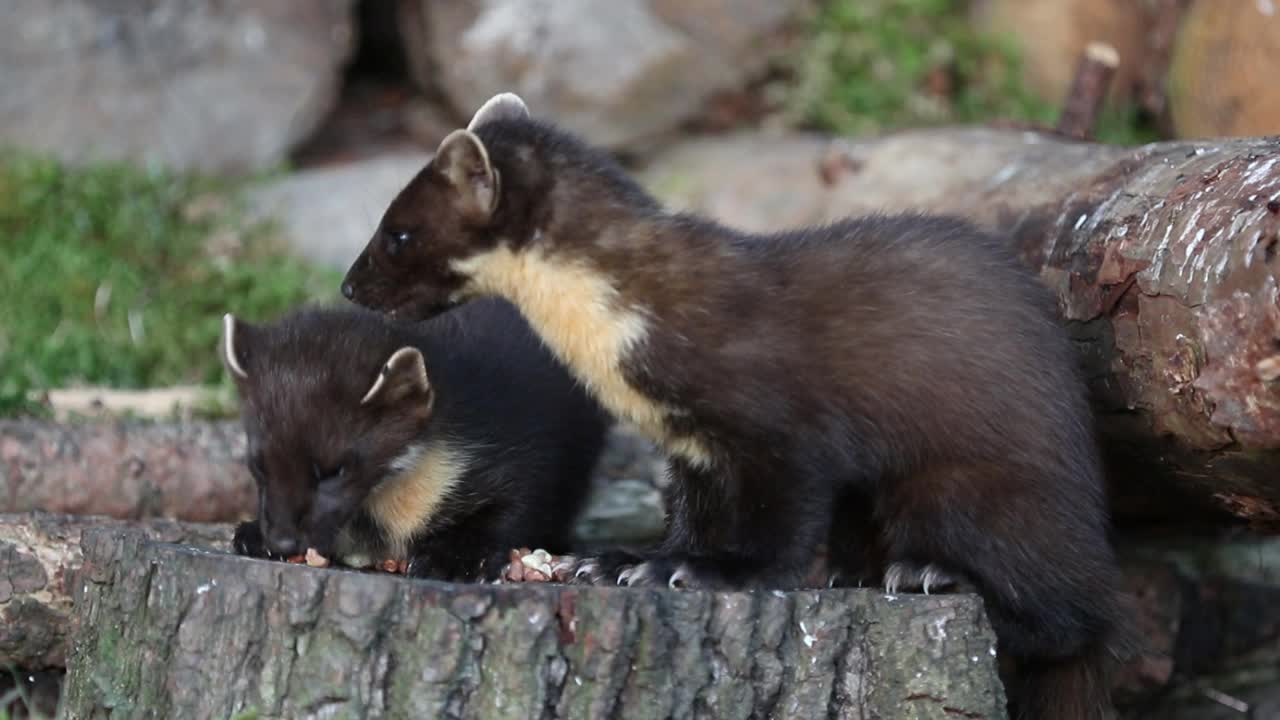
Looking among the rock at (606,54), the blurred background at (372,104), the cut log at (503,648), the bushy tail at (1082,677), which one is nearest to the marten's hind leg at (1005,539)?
the bushy tail at (1082,677)

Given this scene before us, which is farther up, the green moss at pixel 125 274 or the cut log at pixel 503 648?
the green moss at pixel 125 274

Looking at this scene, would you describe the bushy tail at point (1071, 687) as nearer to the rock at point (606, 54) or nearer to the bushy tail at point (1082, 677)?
the bushy tail at point (1082, 677)

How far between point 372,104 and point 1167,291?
332 inches

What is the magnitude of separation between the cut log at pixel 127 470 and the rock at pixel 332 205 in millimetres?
3624

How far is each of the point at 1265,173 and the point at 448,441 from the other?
9.14ft

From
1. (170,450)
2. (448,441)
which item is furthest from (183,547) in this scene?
(170,450)

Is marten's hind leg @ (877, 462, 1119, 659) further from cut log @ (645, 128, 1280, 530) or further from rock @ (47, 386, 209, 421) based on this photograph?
A: rock @ (47, 386, 209, 421)

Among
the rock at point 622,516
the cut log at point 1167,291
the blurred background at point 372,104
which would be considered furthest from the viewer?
the blurred background at point 372,104

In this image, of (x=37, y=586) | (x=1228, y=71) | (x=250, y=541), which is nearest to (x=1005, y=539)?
(x=250, y=541)

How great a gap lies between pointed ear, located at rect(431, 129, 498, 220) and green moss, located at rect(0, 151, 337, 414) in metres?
4.10

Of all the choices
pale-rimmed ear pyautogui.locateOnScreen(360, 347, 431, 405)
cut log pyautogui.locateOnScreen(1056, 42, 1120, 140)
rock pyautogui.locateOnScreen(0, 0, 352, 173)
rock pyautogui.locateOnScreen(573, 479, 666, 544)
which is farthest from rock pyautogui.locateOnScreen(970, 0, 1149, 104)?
pale-rimmed ear pyautogui.locateOnScreen(360, 347, 431, 405)

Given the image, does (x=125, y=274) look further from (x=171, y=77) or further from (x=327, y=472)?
(x=327, y=472)

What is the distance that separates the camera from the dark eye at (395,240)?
5.20 m

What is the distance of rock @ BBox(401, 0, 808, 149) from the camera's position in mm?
11188
